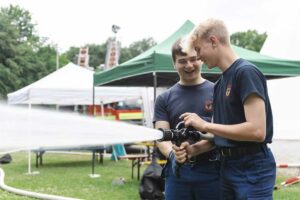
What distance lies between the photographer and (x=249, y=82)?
2803mm

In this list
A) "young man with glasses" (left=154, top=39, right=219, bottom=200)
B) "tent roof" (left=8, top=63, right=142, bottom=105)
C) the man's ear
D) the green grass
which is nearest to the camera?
the man's ear

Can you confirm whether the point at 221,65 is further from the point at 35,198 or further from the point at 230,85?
the point at 35,198

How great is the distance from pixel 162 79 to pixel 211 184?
27.8 ft

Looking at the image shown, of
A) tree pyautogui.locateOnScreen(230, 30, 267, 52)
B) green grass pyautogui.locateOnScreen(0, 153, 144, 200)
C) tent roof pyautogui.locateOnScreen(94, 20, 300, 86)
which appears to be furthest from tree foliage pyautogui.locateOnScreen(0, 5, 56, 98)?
tree pyautogui.locateOnScreen(230, 30, 267, 52)

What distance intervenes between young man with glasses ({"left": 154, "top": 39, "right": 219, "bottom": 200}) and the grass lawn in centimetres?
498

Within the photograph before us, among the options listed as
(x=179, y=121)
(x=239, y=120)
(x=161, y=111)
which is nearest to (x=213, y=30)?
(x=239, y=120)

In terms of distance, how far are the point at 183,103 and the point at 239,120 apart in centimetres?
91

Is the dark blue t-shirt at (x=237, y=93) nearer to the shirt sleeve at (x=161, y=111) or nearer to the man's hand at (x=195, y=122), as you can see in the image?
the man's hand at (x=195, y=122)

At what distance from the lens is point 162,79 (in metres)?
12.0

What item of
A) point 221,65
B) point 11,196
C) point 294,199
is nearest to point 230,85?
point 221,65

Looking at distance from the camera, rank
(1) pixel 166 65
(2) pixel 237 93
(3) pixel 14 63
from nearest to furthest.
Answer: (2) pixel 237 93, (1) pixel 166 65, (3) pixel 14 63

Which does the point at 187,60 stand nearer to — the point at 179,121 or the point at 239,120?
the point at 179,121

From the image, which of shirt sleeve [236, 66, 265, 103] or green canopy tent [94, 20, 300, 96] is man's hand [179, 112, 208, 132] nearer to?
shirt sleeve [236, 66, 265, 103]

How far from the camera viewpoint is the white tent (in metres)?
14.9
